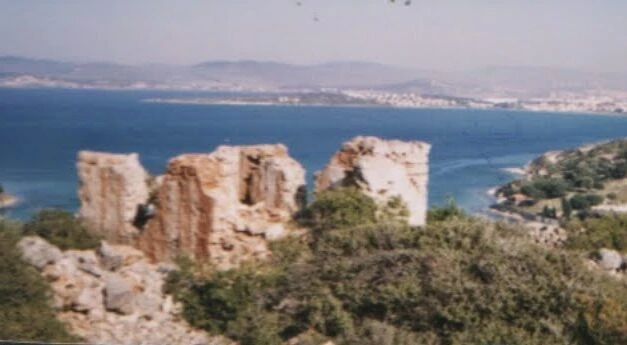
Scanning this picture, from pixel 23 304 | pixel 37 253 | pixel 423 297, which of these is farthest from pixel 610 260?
pixel 23 304

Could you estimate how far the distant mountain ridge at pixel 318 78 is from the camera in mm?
134250

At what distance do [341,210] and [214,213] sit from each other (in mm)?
2093

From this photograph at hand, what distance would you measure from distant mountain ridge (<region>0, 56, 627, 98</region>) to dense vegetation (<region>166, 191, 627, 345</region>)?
110 metres

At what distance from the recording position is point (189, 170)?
13.9m

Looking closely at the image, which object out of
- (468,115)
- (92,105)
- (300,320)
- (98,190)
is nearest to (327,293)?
(300,320)

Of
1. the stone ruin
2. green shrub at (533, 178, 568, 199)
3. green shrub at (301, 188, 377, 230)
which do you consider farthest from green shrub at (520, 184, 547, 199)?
green shrub at (301, 188, 377, 230)

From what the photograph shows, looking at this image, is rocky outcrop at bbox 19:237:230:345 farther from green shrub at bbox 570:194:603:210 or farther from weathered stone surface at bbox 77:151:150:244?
green shrub at bbox 570:194:603:210

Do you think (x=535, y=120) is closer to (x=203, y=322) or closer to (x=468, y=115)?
(x=468, y=115)

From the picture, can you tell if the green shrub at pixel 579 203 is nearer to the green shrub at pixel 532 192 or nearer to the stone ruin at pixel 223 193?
the green shrub at pixel 532 192

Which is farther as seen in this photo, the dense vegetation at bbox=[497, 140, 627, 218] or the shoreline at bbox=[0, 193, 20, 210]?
the dense vegetation at bbox=[497, 140, 627, 218]

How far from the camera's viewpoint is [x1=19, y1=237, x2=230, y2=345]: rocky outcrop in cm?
1003

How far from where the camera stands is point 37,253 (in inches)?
436

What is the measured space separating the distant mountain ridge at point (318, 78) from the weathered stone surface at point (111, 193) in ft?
344

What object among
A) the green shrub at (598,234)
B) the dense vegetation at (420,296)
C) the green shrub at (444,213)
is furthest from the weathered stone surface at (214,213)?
the green shrub at (598,234)
